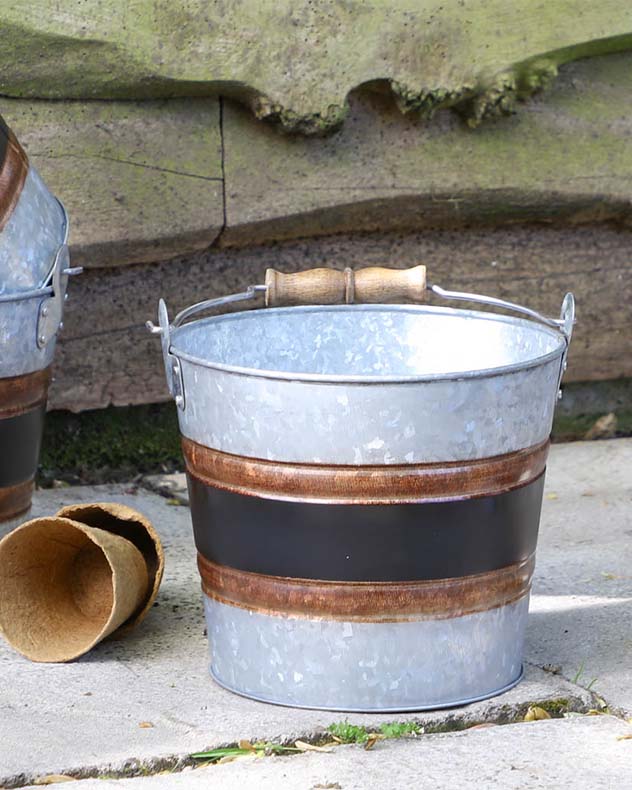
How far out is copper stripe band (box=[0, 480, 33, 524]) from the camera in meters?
3.07

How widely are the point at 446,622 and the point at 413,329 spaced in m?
0.71

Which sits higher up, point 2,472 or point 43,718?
point 2,472

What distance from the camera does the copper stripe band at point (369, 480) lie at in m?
2.31

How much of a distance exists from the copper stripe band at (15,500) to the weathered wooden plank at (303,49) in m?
1.06

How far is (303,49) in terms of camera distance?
3652 mm

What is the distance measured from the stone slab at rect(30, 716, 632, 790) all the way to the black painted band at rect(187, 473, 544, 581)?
289mm

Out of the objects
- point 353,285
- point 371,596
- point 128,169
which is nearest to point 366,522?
point 371,596

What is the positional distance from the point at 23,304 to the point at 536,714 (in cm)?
137

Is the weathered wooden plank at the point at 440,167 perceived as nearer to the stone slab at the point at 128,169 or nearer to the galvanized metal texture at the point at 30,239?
the stone slab at the point at 128,169

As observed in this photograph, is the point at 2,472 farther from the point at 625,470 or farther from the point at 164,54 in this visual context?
the point at 625,470

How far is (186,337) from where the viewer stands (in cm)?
268

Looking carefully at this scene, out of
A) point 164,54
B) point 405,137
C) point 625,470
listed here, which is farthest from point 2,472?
point 625,470

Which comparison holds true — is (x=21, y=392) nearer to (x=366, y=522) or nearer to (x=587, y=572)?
(x=366, y=522)

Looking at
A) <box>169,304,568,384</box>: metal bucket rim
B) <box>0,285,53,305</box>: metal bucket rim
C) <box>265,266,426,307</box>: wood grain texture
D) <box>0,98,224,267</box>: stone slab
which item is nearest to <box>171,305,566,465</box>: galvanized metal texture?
<box>169,304,568,384</box>: metal bucket rim
